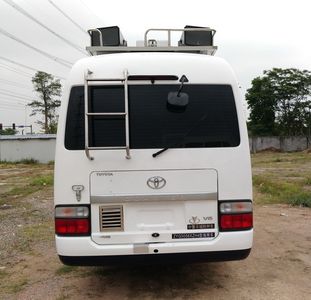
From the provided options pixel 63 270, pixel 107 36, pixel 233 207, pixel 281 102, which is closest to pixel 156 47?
pixel 107 36

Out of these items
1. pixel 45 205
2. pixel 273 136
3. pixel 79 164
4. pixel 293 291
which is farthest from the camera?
pixel 273 136

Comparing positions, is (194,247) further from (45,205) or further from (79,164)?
(45,205)

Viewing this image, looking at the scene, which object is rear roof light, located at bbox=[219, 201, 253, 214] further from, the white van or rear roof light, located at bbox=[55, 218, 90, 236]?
rear roof light, located at bbox=[55, 218, 90, 236]

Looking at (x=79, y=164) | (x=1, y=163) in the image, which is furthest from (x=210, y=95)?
(x=1, y=163)

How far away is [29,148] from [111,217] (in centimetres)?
3684

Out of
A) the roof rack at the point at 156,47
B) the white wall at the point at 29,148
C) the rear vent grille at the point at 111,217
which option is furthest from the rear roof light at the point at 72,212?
the white wall at the point at 29,148

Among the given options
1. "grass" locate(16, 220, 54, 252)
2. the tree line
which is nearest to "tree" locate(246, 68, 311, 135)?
the tree line

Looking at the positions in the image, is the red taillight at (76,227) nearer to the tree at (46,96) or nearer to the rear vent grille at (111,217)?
the rear vent grille at (111,217)

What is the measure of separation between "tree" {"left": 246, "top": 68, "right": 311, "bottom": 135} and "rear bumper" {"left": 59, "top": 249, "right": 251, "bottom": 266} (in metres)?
45.2

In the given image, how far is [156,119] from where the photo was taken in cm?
475

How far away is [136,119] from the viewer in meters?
4.74

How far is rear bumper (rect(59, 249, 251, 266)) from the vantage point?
462 cm

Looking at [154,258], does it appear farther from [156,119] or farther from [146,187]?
[156,119]

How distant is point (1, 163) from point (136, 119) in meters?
37.6
